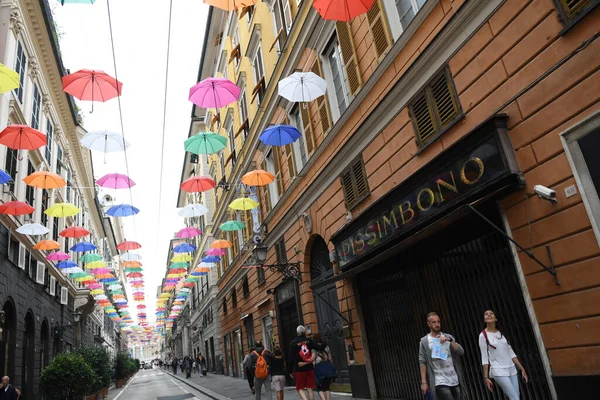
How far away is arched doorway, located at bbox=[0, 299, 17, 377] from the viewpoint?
54.9 feet

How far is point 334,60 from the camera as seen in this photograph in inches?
528

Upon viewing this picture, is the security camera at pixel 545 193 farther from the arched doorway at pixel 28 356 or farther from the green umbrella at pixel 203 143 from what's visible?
the arched doorway at pixel 28 356

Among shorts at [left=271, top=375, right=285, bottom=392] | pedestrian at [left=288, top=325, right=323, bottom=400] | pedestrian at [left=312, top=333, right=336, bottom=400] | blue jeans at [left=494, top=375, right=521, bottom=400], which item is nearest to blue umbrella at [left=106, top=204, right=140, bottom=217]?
shorts at [left=271, top=375, right=285, bottom=392]

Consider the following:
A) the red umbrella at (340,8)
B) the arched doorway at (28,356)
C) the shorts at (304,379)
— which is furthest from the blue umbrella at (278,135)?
the arched doorway at (28,356)

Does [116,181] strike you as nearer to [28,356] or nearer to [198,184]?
[198,184]

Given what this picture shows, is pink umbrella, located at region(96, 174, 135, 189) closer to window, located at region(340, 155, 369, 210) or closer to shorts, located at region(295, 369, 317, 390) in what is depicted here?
window, located at region(340, 155, 369, 210)

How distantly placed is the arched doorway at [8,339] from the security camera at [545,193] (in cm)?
1792

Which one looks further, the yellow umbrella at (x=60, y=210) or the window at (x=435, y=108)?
the yellow umbrella at (x=60, y=210)

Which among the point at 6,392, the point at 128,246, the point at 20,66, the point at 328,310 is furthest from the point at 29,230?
the point at 328,310

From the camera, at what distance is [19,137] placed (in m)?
12.4

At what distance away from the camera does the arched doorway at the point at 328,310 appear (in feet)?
43.5

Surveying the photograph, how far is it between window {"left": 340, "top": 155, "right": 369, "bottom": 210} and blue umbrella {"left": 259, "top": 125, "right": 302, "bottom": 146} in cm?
206

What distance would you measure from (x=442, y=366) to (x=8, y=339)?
17675 mm

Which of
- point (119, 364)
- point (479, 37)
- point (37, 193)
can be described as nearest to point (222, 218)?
point (37, 193)
